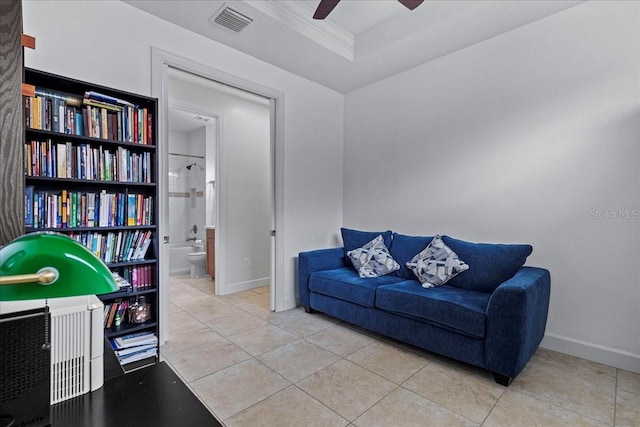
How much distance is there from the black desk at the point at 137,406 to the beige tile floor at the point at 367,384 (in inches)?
41.0

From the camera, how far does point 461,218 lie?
9.96 ft

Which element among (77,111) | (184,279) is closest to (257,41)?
(77,111)

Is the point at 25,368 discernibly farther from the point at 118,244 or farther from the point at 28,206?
the point at 118,244

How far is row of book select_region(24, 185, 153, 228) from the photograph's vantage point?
1887mm

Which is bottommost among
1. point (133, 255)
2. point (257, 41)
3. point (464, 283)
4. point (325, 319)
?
point (325, 319)

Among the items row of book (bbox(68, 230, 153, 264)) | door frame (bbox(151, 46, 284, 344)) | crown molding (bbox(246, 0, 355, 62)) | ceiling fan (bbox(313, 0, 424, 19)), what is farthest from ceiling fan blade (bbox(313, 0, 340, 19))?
row of book (bbox(68, 230, 153, 264))

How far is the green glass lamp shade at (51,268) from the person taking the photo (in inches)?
17.9

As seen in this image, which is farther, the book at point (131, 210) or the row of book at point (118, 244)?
the book at point (131, 210)

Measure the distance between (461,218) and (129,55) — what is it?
10.1ft

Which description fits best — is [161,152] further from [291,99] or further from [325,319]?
Answer: [325,319]

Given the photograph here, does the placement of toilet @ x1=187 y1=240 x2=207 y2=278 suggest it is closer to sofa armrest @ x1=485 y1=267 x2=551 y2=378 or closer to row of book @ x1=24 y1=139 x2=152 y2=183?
row of book @ x1=24 y1=139 x2=152 y2=183

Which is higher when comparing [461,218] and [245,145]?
[245,145]

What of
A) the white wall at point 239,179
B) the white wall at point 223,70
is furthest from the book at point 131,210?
the white wall at point 239,179

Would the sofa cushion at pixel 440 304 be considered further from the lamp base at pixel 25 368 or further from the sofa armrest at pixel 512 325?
the lamp base at pixel 25 368
